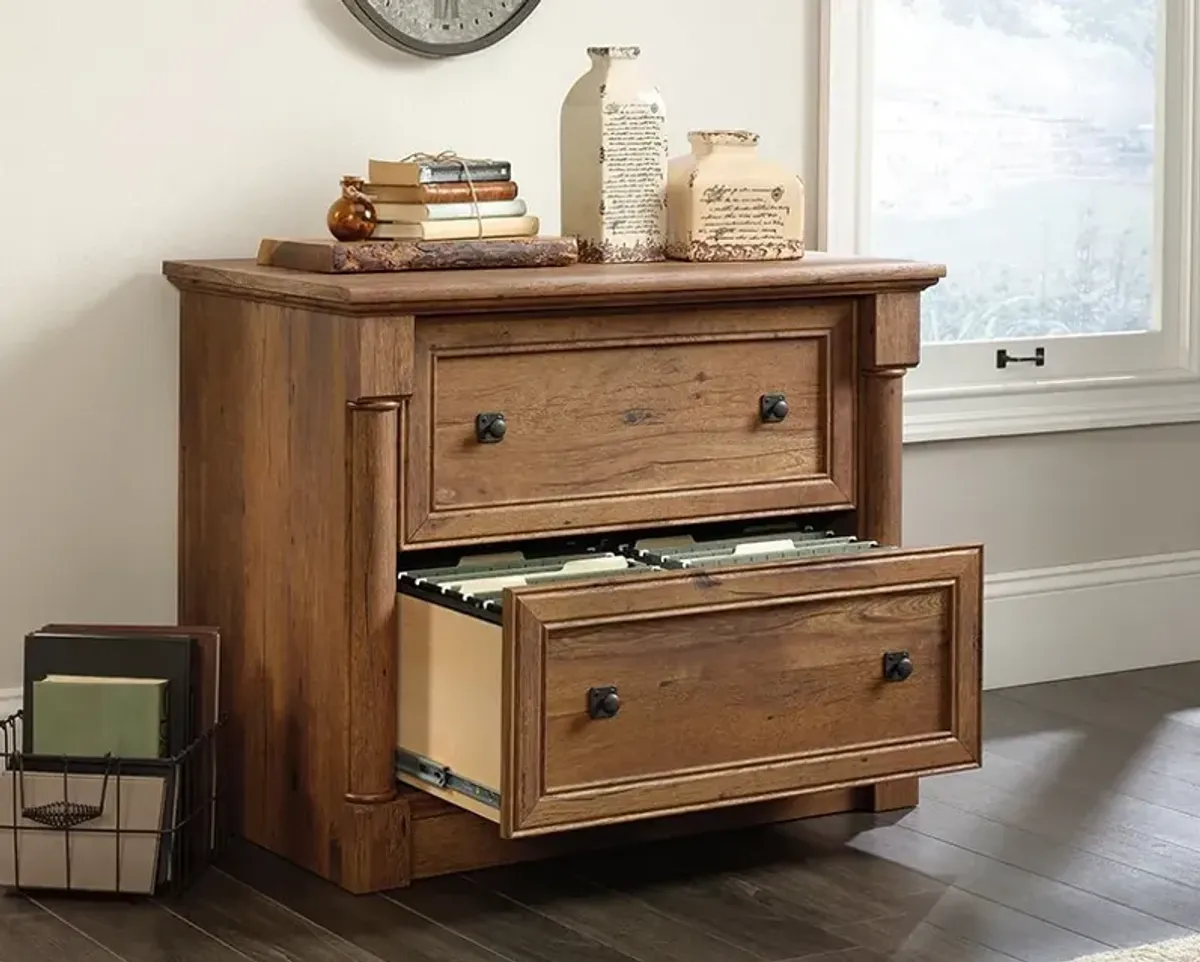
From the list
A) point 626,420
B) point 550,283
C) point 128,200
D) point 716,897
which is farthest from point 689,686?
point 128,200

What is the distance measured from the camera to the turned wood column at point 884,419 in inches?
109

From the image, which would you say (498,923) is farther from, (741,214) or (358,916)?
(741,214)

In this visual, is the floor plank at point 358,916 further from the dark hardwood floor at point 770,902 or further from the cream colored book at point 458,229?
the cream colored book at point 458,229

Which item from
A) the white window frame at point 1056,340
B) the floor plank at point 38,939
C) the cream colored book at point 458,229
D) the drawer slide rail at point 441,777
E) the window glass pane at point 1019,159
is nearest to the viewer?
the floor plank at point 38,939

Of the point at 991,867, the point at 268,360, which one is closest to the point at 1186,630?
the point at 991,867

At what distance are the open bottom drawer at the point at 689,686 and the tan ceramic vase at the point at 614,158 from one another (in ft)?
1.70

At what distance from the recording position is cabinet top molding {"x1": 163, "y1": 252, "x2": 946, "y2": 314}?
7.95 feet

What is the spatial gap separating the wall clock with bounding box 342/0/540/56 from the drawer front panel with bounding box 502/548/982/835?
0.92m

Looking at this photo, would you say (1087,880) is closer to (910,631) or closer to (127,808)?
(910,631)

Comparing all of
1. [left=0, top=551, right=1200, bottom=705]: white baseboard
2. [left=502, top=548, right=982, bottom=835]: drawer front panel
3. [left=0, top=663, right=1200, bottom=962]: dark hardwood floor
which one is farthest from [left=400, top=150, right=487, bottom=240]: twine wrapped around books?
[left=0, top=551, right=1200, bottom=705]: white baseboard

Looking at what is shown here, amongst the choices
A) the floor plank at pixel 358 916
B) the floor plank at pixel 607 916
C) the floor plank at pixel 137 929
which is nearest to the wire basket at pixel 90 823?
the floor plank at pixel 137 929

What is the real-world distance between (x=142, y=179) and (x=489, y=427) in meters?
0.61

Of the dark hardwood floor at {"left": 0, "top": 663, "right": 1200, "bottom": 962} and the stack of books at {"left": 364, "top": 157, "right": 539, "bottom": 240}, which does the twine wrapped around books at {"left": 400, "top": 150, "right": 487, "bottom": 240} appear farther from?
the dark hardwood floor at {"left": 0, "top": 663, "right": 1200, "bottom": 962}

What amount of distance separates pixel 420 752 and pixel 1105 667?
153cm
